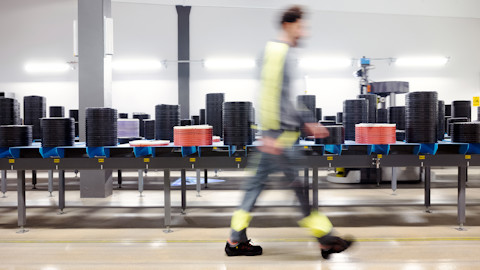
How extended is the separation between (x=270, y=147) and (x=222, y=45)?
8887 millimetres

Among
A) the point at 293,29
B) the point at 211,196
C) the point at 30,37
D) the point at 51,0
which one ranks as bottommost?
the point at 211,196

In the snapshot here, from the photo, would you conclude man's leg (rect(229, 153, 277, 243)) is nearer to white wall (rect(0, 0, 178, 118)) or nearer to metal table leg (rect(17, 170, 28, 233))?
metal table leg (rect(17, 170, 28, 233))

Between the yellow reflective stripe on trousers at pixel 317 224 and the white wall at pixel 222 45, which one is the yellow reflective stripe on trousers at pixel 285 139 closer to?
the yellow reflective stripe on trousers at pixel 317 224

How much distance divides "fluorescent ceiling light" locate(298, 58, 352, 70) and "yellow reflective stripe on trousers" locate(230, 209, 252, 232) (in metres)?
8.24

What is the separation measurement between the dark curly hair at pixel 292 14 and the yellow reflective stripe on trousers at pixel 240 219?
1472 millimetres

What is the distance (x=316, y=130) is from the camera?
9.29ft

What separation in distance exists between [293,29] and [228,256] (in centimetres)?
192

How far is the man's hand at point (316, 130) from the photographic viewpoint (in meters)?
2.82

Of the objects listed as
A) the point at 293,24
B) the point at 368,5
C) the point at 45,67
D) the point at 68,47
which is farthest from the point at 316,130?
the point at 45,67

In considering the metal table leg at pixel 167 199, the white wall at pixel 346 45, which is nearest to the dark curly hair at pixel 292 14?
the metal table leg at pixel 167 199

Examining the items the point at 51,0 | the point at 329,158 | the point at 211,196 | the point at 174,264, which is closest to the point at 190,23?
the point at 51,0

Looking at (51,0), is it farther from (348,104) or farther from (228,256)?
(228,256)

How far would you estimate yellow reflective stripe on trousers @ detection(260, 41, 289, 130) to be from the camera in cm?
282

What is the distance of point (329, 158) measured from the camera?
3.84m
